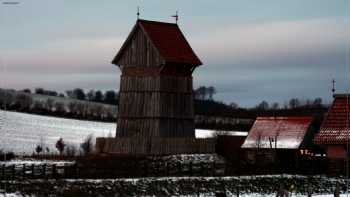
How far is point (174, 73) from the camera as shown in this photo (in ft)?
218

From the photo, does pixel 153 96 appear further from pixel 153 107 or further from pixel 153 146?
pixel 153 146

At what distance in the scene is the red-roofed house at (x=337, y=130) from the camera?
200 ft

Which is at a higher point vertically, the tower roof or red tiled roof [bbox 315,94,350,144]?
the tower roof

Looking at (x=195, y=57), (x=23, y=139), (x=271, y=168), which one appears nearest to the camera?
(x=271, y=168)

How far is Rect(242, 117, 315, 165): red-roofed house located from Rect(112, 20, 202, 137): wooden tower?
25.8 ft

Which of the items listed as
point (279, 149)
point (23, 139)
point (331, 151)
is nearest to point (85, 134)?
point (23, 139)

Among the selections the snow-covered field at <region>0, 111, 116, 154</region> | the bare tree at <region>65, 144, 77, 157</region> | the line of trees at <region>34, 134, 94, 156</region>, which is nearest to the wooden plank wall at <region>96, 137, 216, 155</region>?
the line of trees at <region>34, 134, 94, 156</region>

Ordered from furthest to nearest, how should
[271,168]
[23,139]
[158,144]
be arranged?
[23,139] → [158,144] → [271,168]

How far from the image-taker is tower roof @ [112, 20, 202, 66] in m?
65.2

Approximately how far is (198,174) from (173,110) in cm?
1112

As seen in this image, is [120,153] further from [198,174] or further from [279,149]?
[279,149]

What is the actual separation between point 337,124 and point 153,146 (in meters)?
13.3

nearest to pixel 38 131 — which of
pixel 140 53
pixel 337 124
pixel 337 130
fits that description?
pixel 140 53

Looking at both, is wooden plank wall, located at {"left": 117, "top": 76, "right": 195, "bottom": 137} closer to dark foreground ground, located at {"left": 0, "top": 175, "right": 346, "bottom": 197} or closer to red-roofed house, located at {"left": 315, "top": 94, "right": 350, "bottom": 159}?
red-roofed house, located at {"left": 315, "top": 94, "right": 350, "bottom": 159}
